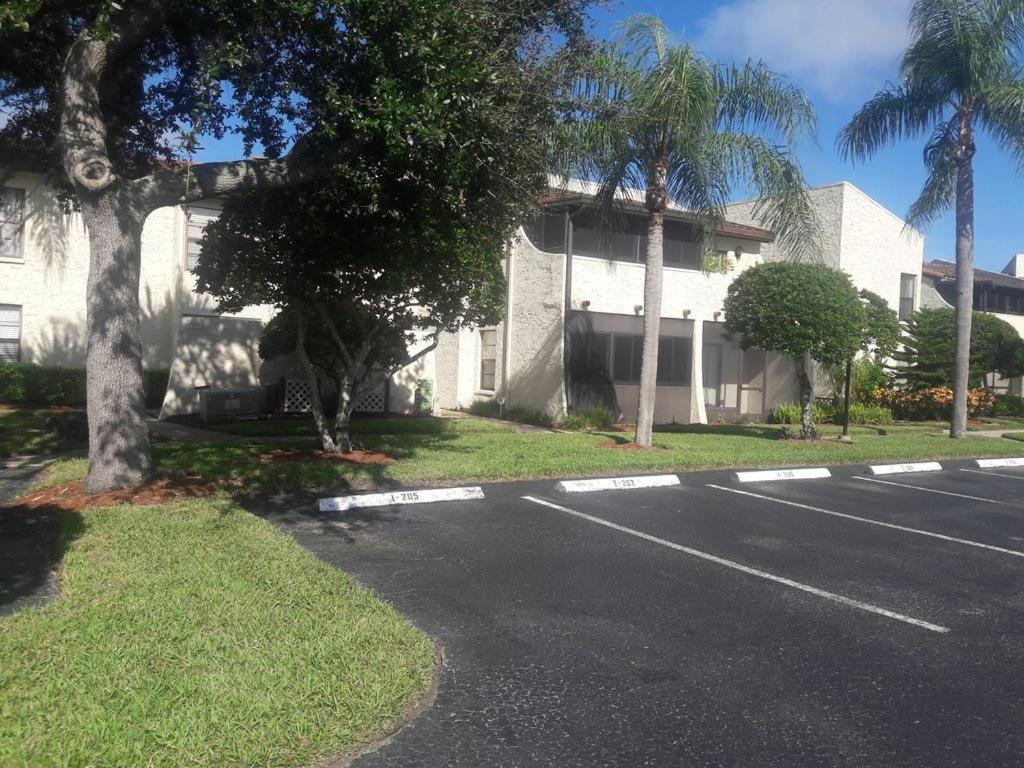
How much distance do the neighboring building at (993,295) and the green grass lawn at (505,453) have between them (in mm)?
13119

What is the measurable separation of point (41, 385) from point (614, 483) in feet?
44.1

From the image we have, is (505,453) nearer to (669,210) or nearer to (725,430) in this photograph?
(725,430)

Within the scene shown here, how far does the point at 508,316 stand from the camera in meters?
21.5

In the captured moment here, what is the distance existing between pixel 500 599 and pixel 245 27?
662 centimetres

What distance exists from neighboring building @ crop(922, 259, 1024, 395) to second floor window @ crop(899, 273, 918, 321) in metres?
3.50

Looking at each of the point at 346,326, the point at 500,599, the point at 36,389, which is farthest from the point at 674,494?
the point at 36,389

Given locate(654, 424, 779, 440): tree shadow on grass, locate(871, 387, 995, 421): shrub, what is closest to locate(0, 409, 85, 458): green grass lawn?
locate(654, 424, 779, 440): tree shadow on grass

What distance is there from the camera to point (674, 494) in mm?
11289

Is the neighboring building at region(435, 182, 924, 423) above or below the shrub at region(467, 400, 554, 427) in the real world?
above

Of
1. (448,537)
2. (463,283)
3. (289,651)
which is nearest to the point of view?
(289,651)

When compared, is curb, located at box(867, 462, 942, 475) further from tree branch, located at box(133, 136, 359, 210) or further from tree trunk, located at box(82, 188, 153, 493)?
tree trunk, located at box(82, 188, 153, 493)

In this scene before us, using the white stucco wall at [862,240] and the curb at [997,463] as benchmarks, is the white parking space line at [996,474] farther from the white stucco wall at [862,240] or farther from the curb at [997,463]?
the white stucco wall at [862,240]

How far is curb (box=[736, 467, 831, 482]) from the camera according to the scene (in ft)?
42.3

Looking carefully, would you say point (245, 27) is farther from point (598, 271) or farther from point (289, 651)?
point (598, 271)
